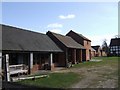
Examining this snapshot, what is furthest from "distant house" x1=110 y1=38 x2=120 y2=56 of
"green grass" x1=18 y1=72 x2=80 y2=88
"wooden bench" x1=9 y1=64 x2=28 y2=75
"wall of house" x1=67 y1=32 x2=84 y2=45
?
"green grass" x1=18 y1=72 x2=80 y2=88

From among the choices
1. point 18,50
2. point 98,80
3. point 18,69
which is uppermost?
point 18,50

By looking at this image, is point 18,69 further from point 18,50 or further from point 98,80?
point 98,80

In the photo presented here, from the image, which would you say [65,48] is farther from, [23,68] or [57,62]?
[23,68]

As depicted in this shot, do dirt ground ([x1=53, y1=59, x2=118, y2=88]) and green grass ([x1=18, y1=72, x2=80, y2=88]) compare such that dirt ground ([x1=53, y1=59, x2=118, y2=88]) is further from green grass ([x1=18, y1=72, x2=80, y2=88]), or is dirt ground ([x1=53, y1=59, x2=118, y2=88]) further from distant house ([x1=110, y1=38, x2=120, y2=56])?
distant house ([x1=110, y1=38, x2=120, y2=56])

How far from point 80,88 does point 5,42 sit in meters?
10.5

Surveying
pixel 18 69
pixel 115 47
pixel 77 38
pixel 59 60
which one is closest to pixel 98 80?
pixel 18 69

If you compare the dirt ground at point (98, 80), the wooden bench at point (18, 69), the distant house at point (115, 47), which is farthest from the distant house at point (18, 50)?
the distant house at point (115, 47)

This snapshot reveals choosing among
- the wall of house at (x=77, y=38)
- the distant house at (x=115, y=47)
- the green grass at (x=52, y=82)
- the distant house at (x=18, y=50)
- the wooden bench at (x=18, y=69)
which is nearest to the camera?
the green grass at (x=52, y=82)

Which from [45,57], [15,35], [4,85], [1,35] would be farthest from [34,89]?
[45,57]

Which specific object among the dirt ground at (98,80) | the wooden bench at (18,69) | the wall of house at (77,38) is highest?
the wall of house at (77,38)

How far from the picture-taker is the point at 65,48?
37.3m

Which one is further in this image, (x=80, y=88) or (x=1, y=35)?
(x=1, y=35)

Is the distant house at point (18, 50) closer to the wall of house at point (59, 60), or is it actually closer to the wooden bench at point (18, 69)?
the wooden bench at point (18, 69)

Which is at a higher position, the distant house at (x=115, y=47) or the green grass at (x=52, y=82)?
the distant house at (x=115, y=47)
